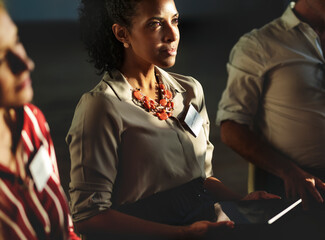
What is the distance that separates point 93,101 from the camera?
1.18 m

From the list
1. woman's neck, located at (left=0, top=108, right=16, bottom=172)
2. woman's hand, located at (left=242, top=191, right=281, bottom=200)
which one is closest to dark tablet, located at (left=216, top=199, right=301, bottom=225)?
woman's hand, located at (left=242, top=191, right=281, bottom=200)

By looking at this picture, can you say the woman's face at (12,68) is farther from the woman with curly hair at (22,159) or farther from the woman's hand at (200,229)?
the woman's hand at (200,229)

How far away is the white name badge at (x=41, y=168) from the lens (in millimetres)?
1055

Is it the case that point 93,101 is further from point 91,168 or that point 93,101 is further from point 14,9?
point 14,9

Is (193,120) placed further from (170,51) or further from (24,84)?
(24,84)

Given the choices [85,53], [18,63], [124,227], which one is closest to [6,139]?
[18,63]

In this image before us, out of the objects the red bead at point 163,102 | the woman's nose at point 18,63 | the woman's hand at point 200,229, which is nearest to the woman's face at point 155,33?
the red bead at point 163,102

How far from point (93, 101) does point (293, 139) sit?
33.3 inches

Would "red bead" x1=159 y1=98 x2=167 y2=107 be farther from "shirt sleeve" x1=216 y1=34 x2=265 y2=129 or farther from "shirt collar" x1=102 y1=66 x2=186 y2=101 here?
"shirt sleeve" x1=216 y1=34 x2=265 y2=129

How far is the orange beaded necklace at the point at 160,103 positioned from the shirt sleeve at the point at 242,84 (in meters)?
0.31

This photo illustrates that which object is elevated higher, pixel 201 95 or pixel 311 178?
pixel 201 95

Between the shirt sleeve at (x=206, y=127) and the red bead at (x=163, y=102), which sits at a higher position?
the red bead at (x=163, y=102)

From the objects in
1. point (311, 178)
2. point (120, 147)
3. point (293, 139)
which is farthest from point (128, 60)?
point (311, 178)

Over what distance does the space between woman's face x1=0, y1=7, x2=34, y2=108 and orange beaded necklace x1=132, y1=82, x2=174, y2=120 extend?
323mm
